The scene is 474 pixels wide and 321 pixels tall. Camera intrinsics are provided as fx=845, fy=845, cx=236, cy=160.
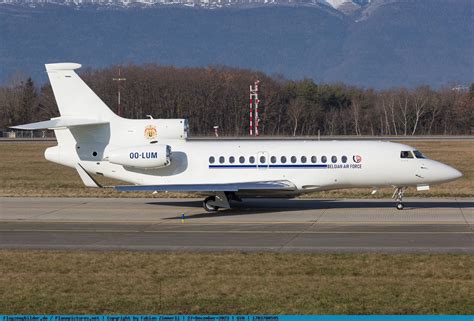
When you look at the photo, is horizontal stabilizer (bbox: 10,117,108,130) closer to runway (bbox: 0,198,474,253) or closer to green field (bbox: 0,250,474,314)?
runway (bbox: 0,198,474,253)

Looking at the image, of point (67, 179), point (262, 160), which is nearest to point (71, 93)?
point (262, 160)

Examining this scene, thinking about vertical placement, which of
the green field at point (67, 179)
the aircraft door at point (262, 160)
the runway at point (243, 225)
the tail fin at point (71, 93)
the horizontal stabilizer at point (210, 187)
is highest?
the tail fin at point (71, 93)

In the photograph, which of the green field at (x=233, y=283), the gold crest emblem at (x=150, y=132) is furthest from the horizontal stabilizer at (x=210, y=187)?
the green field at (x=233, y=283)

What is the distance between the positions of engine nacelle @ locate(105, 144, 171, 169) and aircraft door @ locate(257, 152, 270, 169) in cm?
315

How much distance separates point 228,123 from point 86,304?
A: 306 ft

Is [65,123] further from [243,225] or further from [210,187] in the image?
[243,225]

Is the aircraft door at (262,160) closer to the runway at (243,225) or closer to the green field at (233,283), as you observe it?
the runway at (243,225)

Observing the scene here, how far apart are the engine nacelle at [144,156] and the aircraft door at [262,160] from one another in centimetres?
315

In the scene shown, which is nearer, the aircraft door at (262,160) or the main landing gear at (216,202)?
the main landing gear at (216,202)

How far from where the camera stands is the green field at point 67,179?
35.2 m

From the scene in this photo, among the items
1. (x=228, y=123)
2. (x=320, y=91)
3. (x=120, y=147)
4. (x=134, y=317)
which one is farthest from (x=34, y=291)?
(x=320, y=91)

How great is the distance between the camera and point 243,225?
84.6 ft

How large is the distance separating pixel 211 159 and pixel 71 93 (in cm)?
550

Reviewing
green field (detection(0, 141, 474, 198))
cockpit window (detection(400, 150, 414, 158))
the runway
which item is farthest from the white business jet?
green field (detection(0, 141, 474, 198))
